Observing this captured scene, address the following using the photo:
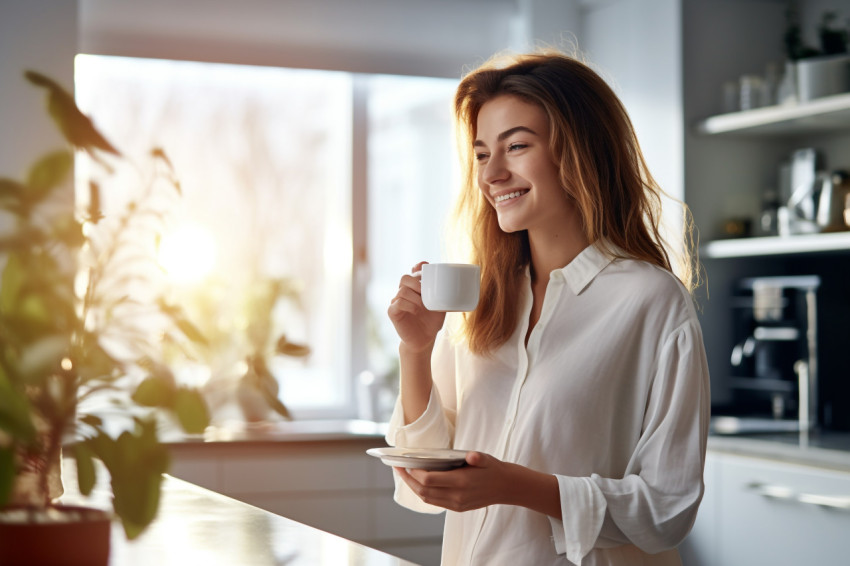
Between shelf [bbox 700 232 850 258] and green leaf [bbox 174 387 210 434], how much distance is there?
2.72m

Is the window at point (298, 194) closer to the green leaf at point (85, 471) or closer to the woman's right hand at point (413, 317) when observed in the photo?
the woman's right hand at point (413, 317)

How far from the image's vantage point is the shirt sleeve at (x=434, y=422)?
1691 mm

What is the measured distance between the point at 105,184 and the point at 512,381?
2730mm

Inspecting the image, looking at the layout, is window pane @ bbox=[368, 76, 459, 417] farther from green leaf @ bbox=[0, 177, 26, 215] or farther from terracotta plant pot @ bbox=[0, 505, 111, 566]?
→ green leaf @ bbox=[0, 177, 26, 215]

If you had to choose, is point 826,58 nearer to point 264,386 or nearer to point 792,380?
point 792,380

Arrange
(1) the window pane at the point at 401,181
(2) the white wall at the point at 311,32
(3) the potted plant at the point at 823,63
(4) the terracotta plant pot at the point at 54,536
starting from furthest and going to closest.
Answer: (1) the window pane at the point at 401,181, (2) the white wall at the point at 311,32, (3) the potted plant at the point at 823,63, (4) the terracotta plant pot at the point at 54,536

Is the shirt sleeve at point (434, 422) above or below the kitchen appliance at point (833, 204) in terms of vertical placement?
below

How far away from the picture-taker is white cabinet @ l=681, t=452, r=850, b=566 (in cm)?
266

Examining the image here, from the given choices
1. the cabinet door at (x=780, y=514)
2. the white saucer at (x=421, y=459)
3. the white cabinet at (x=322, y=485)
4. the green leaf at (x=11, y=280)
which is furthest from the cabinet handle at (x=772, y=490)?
the green leaf at (x=11, y=280)

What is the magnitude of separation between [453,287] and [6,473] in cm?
98

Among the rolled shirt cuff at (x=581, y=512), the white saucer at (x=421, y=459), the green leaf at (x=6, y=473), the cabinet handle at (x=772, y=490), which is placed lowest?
the cabinet handle at (x=772, y=490)

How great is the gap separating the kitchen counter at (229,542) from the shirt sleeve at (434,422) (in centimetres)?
34

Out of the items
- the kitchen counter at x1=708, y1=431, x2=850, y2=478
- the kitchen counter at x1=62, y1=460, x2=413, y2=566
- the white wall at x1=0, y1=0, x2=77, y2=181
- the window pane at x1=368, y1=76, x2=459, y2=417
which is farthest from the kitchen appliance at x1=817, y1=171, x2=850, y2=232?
the white wall at x1=0, y1=0, x2=77, y2=181

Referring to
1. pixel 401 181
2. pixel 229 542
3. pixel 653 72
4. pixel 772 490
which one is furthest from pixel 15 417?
pixel 401 181
